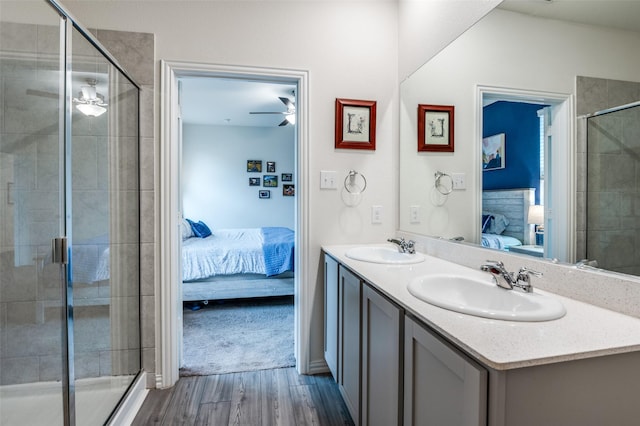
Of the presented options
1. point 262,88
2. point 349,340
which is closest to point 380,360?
point 349,340

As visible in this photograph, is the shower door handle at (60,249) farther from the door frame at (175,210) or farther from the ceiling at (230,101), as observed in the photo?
the ceiling at (230,101)

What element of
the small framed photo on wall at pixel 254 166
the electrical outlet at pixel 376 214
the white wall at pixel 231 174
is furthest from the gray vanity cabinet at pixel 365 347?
the small framed photo on wall at pixel 254 166

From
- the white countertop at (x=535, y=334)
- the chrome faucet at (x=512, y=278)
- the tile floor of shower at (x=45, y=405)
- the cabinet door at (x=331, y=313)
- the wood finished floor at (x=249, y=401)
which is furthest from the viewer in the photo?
the cabinet door at (x=331, y=313)

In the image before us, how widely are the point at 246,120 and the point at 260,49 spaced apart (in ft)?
12.0

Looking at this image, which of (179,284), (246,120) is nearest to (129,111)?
(179,284)

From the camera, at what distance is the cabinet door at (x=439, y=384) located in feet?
2.24

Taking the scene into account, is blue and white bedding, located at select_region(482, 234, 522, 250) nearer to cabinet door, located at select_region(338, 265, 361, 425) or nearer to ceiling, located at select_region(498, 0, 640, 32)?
cabinet door, located at select_region(338, 265, 361, 425)

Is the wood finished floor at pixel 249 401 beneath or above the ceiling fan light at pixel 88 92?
beneath

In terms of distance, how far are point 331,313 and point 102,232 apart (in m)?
1.37

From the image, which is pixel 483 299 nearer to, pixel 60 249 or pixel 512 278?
pixel 512 278

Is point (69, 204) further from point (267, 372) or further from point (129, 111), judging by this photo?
point (267, 372)

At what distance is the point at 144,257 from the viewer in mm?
1929

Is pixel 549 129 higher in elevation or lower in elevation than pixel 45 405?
higher

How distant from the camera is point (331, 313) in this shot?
6.21ft
